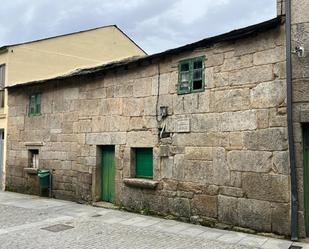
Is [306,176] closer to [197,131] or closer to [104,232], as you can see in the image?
[197,131]

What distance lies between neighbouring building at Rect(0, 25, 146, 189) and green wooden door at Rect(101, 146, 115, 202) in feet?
16.7

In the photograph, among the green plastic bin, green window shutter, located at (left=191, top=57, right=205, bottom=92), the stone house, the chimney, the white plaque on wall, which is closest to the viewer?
the stone house

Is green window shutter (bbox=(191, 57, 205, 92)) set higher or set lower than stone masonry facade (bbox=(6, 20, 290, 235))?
higher

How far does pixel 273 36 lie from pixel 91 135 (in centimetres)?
534

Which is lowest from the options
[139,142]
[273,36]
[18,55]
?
[139,142]

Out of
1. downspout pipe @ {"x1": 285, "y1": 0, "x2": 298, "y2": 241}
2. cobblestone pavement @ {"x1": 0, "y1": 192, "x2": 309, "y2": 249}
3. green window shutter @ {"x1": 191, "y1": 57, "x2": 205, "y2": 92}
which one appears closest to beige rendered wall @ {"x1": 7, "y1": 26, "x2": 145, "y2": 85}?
cobblestone pavement @ {"x1": 0, "y1": 192, "x2": 309, "y2": 249}

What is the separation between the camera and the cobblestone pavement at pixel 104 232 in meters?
5.85

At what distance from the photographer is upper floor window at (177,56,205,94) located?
7383 mm

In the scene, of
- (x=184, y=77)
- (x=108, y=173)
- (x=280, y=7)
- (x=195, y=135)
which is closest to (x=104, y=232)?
(x=195, y=135)

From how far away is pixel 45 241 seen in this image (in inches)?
240

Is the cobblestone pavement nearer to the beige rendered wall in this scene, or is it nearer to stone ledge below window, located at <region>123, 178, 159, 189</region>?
stone ledge below window, located at <region>123, 178, 159, 189</region>

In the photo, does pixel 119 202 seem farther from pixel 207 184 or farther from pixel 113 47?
pixel 113 47

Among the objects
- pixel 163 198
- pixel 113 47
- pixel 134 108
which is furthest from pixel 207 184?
pixel 113 47

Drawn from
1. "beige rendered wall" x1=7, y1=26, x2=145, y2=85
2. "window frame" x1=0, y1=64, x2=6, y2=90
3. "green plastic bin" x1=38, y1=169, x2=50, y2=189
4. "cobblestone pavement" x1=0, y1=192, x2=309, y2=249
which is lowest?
"cobblestone pavement" x1=0, y1=192, x2=309, y2=249
